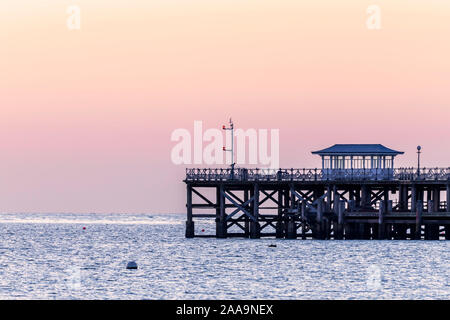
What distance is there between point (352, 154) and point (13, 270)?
3413cm

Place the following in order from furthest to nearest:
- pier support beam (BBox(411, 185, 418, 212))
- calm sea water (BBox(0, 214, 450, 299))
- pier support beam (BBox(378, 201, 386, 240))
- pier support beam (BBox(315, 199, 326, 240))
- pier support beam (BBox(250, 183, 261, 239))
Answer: pier support beam (BBox(250, 183, 261, 239)) → pier support beam (BBox(315, 199, 326, 240)) → pier support beam (BBox(411, 185, 418, 212)) → pier support beam (BBox(378, 201, 386, 240)) → calm sea water (BBox(0, 214, 450, 299))

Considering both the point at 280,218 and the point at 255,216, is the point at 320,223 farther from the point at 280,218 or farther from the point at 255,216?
the point at 255,216

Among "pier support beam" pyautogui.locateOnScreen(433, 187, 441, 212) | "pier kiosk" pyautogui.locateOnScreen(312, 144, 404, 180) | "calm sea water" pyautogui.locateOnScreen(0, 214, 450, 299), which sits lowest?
"calm sea water" pyautogui.locateOnScreen(0, 214, 450, 299)

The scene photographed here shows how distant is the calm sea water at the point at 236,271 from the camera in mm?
66000

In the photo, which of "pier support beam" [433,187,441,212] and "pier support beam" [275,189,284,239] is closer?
"pier support beam" [433,187,441,212]

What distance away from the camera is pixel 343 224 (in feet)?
336

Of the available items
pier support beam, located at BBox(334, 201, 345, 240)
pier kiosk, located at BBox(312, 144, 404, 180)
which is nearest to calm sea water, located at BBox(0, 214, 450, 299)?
pier support beam, located at BBox(334, 201, 345, 240)

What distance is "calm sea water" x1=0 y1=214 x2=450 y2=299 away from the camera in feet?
217

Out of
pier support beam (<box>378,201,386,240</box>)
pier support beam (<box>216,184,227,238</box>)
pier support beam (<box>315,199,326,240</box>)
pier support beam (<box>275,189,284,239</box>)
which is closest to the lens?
pier support beam (<box>378,201,386,240</box>)

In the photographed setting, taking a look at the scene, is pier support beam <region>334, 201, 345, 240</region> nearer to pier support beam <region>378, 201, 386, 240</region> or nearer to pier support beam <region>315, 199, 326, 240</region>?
pier support beam <region>315, 199, 326, 240</region>

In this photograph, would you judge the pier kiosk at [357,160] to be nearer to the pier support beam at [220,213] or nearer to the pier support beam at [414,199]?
the pier support beam at [414,199]

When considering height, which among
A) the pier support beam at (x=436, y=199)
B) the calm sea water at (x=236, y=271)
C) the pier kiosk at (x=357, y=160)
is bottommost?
the calm sea water at (x=236, y=271)

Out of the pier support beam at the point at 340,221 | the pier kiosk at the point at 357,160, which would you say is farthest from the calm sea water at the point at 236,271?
the pier kiosk at the point at 357,160
